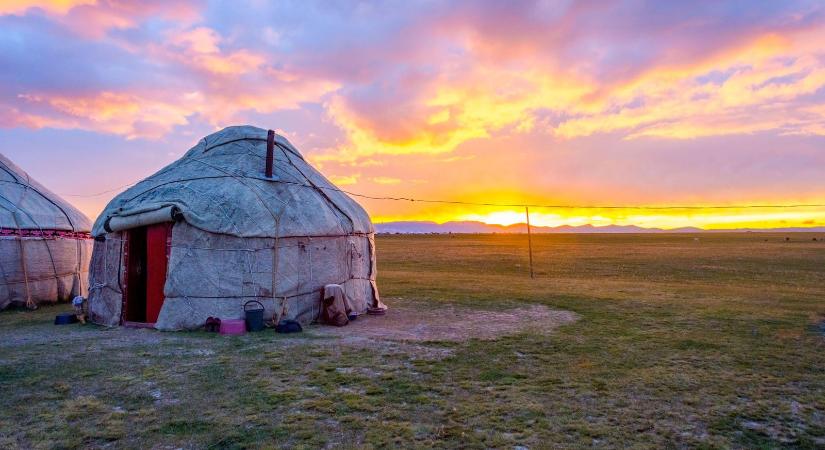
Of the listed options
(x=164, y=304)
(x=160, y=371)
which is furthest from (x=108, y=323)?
(x=160, y=371)

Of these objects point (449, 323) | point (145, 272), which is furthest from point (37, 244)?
point (449, 323)

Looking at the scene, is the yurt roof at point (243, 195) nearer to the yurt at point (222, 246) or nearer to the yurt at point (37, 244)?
the yurt at point (222, 246)

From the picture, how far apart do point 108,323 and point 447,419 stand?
29.4 ft

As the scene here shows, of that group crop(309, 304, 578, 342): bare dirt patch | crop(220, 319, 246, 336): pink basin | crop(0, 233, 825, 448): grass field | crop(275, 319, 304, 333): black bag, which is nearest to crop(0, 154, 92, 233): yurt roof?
crop(0, 233, 825, 448): grass field

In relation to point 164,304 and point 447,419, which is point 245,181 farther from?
point 447,419

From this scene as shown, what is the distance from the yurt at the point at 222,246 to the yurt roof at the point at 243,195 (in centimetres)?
2

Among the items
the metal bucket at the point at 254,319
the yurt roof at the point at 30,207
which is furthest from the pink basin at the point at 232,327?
the yurt roof at the point at 30,207

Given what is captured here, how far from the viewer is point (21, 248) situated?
13367 mm

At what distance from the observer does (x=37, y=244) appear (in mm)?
13797

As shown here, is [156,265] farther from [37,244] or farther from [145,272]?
[37,244]

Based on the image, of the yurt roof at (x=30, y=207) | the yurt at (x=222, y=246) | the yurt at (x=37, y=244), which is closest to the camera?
the yurt at (x=222, y=246)

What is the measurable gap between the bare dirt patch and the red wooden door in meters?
3.39

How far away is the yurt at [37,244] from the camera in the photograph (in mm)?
13250

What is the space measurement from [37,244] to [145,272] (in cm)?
476
